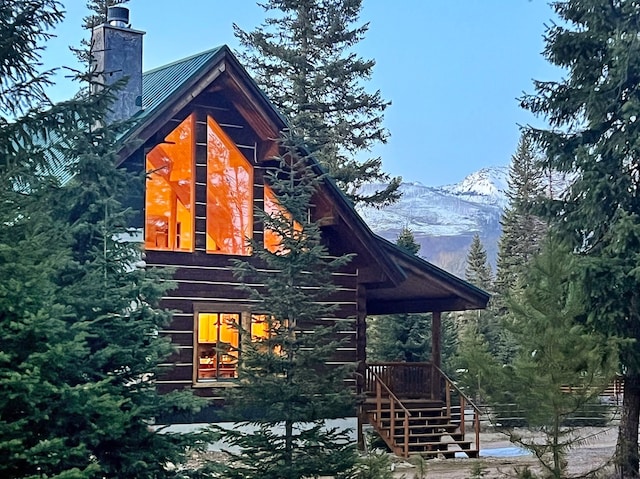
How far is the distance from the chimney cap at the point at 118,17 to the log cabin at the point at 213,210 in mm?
22

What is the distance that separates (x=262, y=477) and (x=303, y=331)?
1.81 meters

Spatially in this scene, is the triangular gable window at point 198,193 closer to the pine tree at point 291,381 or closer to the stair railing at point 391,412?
the stair railing at point 391,412

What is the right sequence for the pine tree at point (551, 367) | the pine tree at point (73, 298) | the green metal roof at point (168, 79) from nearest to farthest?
the pine tree at point (73, 298)
the pine tree at point (551, 367)
the green metal roof at point (168, 79)

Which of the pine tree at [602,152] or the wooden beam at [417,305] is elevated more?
the pine tree at [602,152]

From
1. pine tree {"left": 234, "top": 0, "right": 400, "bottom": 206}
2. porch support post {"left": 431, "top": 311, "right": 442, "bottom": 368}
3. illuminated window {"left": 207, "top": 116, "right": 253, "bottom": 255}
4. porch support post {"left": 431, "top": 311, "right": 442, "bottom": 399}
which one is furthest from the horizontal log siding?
pine tree {"left": 234, "top": 0, "right": 400, "bottom": 206}

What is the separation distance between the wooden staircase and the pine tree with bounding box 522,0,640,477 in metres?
4.88

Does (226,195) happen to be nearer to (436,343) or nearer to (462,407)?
(436,343)

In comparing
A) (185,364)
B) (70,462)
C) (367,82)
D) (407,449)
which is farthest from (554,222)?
(367,82)

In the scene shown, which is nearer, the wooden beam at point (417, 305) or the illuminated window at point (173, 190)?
the illuminated window at point (173, 190)

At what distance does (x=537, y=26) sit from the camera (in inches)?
591

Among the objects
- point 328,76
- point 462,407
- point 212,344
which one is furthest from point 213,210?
point 328,76

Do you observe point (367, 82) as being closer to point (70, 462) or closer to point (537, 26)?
point (537, 26)

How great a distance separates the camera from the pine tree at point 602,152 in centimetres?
1347

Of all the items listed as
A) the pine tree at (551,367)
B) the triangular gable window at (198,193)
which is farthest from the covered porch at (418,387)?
the pine tree at (551,367)
